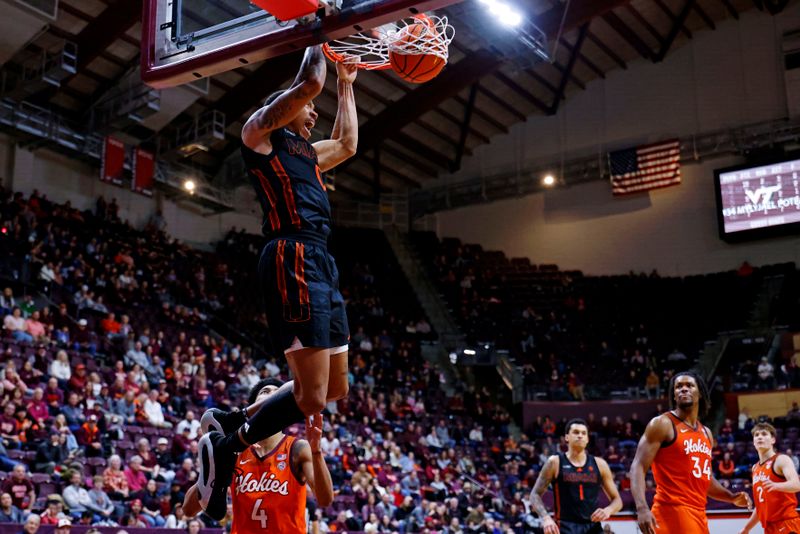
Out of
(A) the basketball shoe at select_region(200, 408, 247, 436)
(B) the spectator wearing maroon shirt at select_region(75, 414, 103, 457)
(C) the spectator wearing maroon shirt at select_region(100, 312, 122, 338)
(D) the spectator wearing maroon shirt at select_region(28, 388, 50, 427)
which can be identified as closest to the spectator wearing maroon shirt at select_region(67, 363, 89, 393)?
(D) the spectator wearing maroon shirt at select_region(28, 388, 50, 427)

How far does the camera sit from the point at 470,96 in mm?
29969

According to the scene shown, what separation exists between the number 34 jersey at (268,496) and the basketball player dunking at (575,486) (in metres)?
3.66

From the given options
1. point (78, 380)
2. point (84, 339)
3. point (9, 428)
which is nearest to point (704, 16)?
point (84, 339)

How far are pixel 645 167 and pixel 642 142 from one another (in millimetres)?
1217

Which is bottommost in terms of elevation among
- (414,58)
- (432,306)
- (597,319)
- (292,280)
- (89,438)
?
(89,438)

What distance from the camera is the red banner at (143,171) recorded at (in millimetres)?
24438

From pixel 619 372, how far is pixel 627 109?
1001 centimetres

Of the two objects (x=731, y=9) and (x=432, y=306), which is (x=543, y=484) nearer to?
(x=432, y=306)

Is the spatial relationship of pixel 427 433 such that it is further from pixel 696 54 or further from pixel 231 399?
pixel 696 54

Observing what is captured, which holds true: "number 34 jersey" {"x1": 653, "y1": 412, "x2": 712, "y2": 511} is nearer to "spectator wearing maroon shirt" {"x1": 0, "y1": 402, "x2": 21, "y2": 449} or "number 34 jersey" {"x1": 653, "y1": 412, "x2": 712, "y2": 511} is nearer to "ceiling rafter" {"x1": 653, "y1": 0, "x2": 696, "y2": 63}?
"spectator wearing maroon shirt" {"x1": 0, "y1": 402, "x2": 21, "y2": 449}

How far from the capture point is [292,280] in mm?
4496

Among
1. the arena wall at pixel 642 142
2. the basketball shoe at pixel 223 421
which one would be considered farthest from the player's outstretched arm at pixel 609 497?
the arena wall at pixel 642 142

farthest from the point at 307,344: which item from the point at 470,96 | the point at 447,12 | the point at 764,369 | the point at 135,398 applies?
the point at 470,96

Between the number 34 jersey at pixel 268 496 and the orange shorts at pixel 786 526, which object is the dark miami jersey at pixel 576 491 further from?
the number 34 jersey at pixel 268 496
